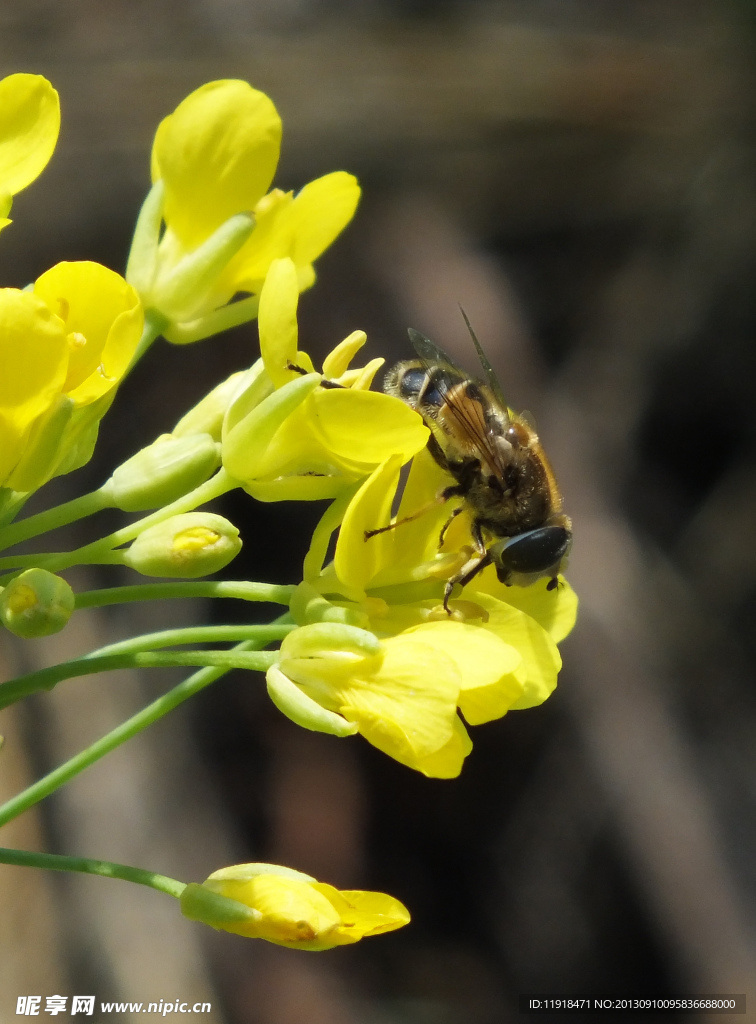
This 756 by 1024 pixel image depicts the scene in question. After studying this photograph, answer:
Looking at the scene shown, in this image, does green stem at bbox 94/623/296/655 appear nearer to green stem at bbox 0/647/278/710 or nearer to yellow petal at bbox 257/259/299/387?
green stem at bbox 0/647/278/710

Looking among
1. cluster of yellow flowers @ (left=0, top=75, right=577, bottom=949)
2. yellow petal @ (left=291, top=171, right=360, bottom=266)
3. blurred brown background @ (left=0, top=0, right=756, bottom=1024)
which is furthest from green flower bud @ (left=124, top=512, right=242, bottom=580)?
blurred brown background @ (left=0, top=0, right=756, bottom=1024)

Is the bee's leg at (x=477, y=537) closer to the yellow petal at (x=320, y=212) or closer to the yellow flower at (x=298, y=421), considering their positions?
the yellow flower at (x=298, y=421)

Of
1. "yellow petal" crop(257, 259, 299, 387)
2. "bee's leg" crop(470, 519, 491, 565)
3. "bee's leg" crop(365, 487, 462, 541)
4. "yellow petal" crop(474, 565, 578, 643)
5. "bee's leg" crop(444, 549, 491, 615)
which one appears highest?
"yellow petal" crop(257, 259, 299, 387)

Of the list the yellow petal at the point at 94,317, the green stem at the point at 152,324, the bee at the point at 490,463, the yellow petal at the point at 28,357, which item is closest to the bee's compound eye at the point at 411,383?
the bee at the point at 490,463

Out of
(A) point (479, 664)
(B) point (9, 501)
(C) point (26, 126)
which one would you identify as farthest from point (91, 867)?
(C) point (26, 126)

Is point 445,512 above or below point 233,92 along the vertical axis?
below

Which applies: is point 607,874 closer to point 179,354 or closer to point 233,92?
point 179,354

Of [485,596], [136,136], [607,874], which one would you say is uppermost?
[485,596]

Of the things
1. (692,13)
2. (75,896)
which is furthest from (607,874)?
(692,13)
